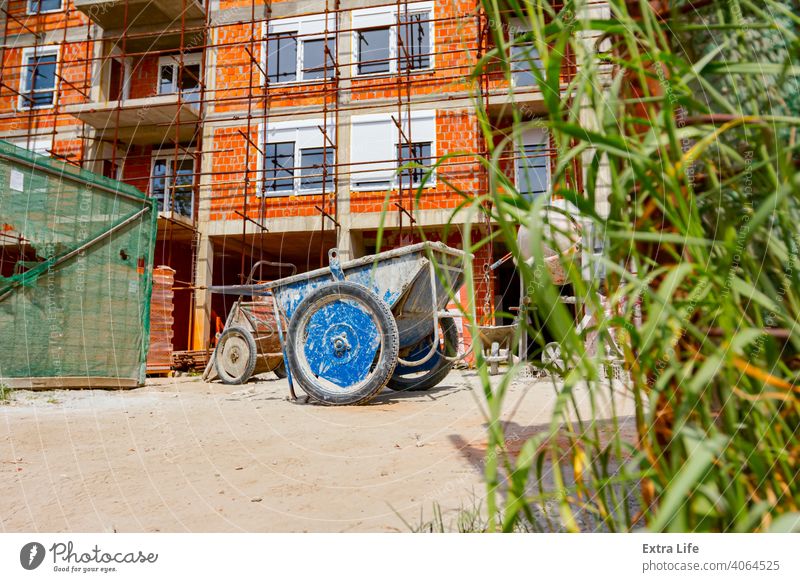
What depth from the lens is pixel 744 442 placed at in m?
0.30

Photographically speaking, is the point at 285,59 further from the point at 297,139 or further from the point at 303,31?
the point at 297,139

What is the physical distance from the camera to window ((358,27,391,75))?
5.73 ft

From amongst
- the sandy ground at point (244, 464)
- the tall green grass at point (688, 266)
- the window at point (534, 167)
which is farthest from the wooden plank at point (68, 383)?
the tall green grass at point (688, 266)

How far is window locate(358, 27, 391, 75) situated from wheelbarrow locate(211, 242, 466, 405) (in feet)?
2.71

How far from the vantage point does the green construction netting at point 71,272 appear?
2.92 meters

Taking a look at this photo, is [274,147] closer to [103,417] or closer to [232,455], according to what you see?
[232,455]

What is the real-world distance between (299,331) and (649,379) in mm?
2419

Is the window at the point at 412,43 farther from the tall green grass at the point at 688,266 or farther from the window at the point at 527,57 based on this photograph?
the tall green grass at the point at 688,266

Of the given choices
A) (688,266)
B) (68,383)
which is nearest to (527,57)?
(688,266)

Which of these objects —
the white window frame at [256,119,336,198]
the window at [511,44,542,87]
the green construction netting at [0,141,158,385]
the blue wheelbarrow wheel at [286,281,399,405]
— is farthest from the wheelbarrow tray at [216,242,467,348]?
the window at [511,44,542,87]

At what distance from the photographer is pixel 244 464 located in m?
1.36

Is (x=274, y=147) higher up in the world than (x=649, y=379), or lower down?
higher up

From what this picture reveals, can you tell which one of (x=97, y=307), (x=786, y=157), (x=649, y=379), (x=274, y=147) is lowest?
(x=649, y=379)
